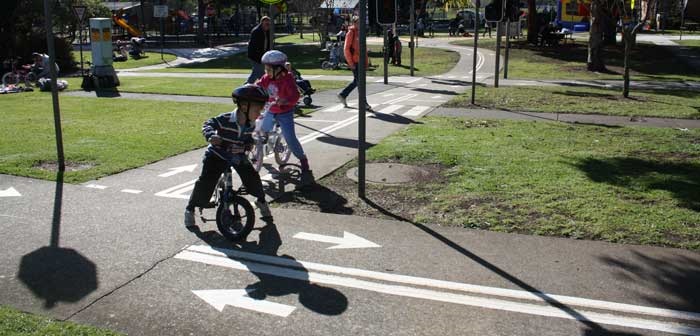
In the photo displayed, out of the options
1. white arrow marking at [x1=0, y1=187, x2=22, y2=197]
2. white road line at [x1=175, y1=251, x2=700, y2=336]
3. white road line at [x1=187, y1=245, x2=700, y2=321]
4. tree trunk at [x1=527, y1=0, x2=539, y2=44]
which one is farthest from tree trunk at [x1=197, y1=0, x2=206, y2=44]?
white road line at [x1=175, y1=251, x2=700, y2=336]

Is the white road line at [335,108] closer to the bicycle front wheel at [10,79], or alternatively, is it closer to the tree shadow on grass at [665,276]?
the tree shadow on grass at [665,276]

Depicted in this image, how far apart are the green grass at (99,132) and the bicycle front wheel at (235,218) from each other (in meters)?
3.20

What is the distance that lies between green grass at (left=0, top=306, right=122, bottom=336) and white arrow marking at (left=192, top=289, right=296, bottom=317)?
30.7 inches

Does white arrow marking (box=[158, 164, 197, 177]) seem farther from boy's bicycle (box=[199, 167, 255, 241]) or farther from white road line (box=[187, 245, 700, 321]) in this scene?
white road line (box=[187, 245, 700, 321])

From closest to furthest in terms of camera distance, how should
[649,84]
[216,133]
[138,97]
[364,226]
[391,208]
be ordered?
[216,133], [364,226], [391,208], [138,97], [649,84]

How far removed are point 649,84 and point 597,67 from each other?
15.4 feet

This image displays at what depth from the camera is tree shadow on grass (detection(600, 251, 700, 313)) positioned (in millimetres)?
4863

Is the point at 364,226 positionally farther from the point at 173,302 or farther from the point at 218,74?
the point at 218,74

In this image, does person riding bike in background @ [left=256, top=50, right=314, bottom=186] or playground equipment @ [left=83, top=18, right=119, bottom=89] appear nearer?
person riding bike in background @ [left=256, top=50, right=314, bottom=186]

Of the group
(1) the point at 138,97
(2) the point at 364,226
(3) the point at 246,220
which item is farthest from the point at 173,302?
(1) the point at 138,97

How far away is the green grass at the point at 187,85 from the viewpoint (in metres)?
19.0

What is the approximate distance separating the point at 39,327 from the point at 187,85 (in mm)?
17357

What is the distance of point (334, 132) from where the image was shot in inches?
477

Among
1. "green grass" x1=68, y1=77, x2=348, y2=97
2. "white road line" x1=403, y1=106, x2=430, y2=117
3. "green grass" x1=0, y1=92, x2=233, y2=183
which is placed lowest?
"green grass" x1=0, y1=92, x2=233, y2=183
